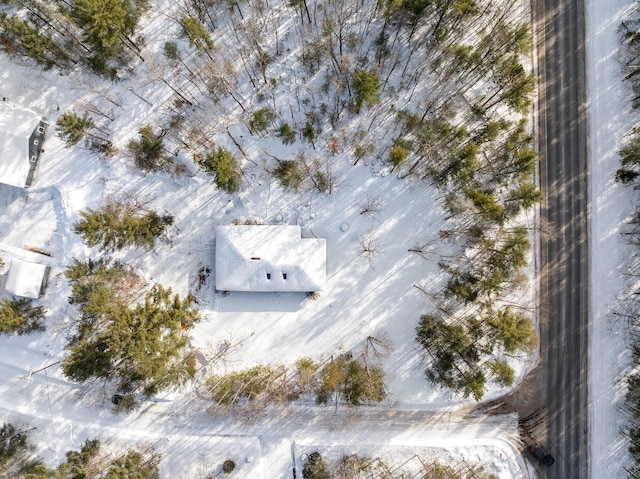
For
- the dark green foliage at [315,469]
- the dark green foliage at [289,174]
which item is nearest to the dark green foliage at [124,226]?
the dark green foliage at [289,174]

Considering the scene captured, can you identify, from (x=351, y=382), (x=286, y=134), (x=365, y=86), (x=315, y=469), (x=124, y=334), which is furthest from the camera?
(x=286, y=134)

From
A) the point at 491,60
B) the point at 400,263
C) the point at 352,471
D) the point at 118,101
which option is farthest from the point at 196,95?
the point at 352,471

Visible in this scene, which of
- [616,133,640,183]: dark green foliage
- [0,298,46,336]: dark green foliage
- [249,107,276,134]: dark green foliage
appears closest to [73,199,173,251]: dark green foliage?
[0,298,46,336]: dark green foliage

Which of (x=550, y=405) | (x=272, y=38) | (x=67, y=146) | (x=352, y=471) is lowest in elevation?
(x=352, y=471)

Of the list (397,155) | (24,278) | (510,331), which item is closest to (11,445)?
(24,278)

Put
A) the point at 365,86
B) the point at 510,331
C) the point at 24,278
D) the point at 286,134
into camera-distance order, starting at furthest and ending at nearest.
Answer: the point at 286,134 → the point at 24,278 → the point at 365,86 → the point at 510,331

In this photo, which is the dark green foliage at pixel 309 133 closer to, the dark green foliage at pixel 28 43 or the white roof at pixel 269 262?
the white roof at pixel 269 262

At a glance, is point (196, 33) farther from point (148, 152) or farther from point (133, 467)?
point (133, 467)

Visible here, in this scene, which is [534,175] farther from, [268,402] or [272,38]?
[268,402]
